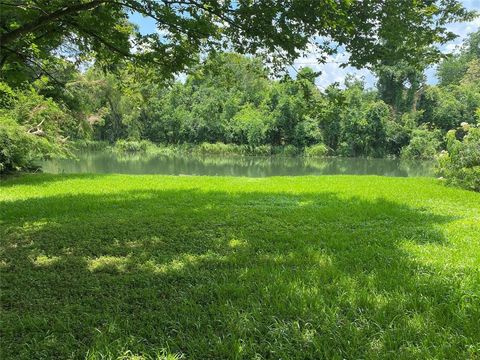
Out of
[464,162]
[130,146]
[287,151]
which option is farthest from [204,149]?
[464,162]

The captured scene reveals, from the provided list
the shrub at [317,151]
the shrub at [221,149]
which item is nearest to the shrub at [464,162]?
the shrub at [317,151]

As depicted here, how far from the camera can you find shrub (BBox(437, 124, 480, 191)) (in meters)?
10.5

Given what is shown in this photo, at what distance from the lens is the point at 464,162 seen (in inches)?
430

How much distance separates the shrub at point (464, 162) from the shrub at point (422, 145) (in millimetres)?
28969

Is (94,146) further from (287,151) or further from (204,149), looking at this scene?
(287,151)

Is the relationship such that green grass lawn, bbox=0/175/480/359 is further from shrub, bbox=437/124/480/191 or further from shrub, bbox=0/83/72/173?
shrub, bbox=0/83/72/173

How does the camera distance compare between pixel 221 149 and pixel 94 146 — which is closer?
pixel 221 149

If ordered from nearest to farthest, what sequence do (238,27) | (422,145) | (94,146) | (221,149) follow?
(238,27) < (422,145) < (221,149) < (94,146)

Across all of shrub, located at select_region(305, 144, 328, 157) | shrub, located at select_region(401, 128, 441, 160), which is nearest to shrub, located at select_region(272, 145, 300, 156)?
shrub, located at select_region(305, 144, 328, 157)

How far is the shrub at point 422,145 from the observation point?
38719 mm

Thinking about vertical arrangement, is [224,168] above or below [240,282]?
below

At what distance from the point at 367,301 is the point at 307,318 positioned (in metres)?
0.55

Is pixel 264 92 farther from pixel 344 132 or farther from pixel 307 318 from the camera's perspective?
pixel 307 318

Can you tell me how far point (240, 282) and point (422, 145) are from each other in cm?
4008
